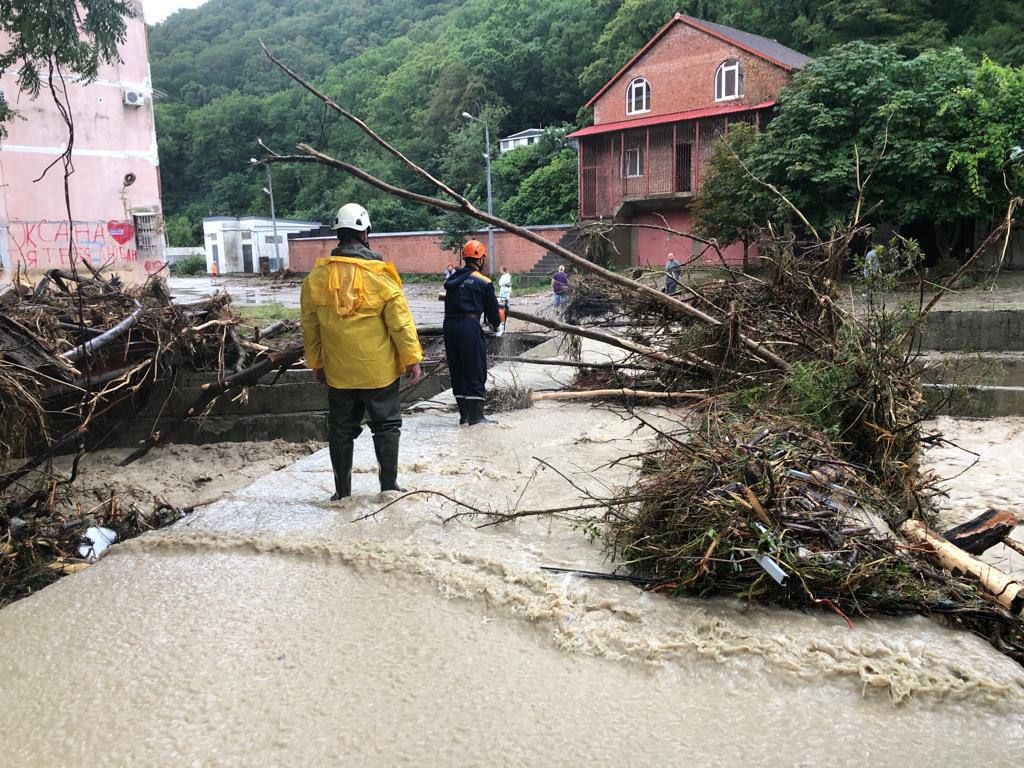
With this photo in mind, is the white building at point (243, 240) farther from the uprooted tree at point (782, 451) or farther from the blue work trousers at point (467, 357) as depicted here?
the uprooted tree at point (782, 451)

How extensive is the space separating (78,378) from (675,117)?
3028 cm

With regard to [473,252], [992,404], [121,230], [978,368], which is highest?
[121,230]

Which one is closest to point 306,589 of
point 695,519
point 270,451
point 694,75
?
point 695,519

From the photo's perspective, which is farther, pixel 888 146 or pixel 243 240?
pixel 243 240

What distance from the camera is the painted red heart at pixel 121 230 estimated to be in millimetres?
19969

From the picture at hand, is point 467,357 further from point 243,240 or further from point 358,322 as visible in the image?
point 243,240

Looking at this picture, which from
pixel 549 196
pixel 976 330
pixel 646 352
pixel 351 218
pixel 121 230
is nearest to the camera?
pixel 351 218

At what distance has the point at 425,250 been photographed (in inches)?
1636

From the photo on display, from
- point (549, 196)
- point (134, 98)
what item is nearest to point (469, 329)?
point (134, 98)

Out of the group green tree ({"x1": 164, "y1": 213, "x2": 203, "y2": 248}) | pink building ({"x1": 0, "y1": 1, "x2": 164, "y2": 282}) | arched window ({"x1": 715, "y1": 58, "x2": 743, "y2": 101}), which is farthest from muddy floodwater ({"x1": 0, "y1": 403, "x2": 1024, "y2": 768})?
green tree ({"x1": 164, "y1": 213, "x2": 203, "y2": 248})

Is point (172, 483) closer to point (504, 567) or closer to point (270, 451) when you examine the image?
point (270, 451)

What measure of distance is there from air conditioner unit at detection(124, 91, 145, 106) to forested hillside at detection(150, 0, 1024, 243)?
1349cm

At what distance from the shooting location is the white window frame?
34.7m

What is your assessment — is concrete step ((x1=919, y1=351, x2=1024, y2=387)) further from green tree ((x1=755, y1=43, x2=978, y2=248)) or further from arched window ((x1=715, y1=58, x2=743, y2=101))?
arched window ((x1=715, y1=58, x2=743, y2=101))
